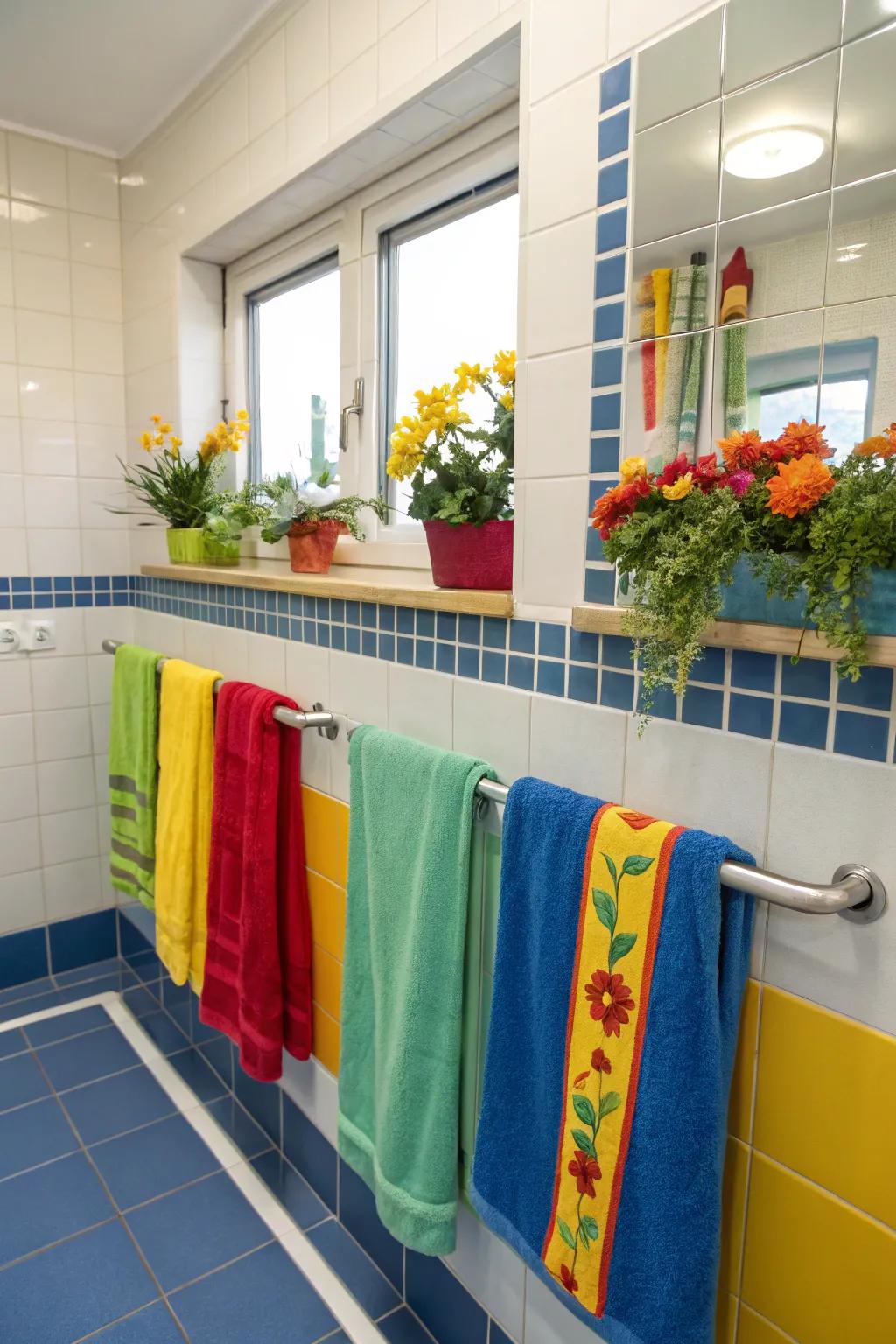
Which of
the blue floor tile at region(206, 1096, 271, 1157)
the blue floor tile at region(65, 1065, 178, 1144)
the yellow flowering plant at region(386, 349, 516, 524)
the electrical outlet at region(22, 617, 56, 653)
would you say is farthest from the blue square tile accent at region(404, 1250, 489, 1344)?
the electrical outlet at region(22, 617, 56, 653)

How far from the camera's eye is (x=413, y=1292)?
1384 mm

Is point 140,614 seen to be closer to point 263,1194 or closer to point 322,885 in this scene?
point 322,885

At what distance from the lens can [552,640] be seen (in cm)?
102

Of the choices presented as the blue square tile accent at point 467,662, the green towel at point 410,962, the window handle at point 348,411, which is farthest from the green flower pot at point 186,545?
the blue square tile accent at point 467,662

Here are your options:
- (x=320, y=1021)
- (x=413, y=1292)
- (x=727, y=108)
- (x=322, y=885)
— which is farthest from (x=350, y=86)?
(x=413, y=1292)

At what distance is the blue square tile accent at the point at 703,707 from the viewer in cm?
83

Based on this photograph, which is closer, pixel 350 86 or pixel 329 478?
pixel 350 86

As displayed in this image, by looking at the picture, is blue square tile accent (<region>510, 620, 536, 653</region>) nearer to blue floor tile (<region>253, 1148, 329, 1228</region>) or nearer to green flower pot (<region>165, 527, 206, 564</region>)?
green flower pot (<region>165, 527, 206, 564</region>)

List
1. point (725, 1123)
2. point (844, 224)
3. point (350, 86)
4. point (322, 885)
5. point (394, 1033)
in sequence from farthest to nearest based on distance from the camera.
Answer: point (322, 885) < point (350, 86) < point (394, 1033) < point (725, 1123) < point (844, 224)

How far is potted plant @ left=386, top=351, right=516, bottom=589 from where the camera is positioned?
3.61 feet

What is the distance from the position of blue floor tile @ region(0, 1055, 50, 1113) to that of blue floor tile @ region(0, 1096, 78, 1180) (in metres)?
0.03

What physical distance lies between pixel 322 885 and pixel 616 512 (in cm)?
98

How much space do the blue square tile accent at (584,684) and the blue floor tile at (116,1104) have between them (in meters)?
1.55

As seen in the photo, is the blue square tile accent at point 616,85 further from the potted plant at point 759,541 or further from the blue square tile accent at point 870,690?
the blue square tile accent at point 870,690
